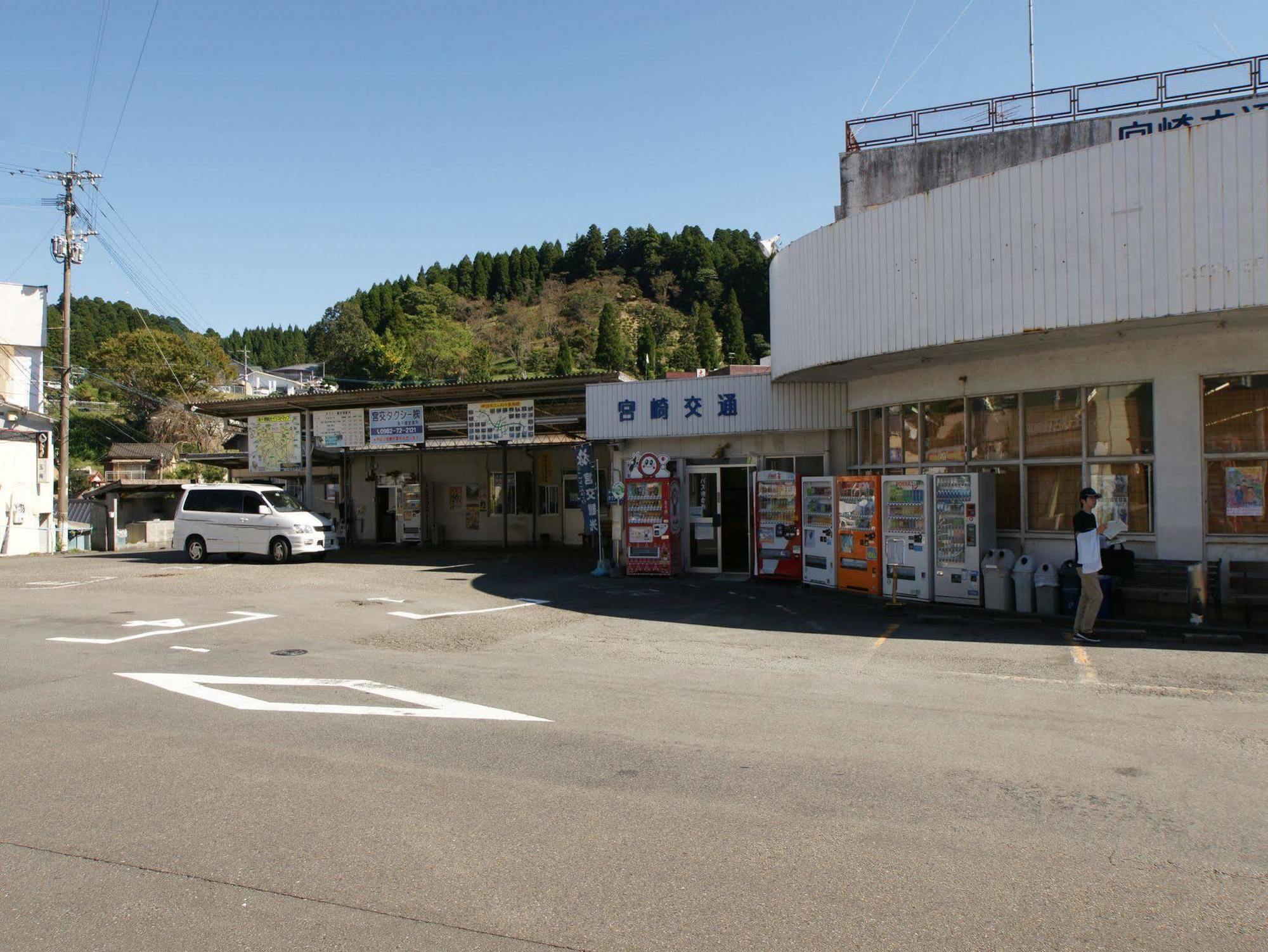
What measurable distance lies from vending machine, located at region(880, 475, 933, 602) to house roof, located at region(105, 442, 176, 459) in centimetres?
4423

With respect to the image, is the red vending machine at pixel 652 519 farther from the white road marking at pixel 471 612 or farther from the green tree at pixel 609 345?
the green tree at pixel 609 345

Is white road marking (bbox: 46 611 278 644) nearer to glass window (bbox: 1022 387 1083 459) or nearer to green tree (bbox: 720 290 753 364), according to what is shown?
glass window (bbox: 1022 387 1083 459)

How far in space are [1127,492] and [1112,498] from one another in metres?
0.20

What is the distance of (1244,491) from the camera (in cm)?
1152

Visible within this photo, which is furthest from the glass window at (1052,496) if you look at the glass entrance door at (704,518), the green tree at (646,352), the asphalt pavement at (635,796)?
the green tree at (646,352)

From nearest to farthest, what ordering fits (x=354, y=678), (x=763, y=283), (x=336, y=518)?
(x=354, y=678), (x=336, y=518), (x=763, y=283)

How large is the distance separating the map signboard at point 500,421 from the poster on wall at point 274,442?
628cm

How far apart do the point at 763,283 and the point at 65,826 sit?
120906mm

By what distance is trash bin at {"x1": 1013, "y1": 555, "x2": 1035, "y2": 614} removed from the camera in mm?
12445

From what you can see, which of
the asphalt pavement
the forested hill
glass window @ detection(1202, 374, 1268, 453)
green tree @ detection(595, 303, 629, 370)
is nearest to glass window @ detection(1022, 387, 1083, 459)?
glass window @ detection(1202, 374, 1268, 453)

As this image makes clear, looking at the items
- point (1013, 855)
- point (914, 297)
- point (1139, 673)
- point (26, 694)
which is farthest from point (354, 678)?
point (914, 297)

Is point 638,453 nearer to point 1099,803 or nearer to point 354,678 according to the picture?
point 354,678

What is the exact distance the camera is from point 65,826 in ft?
15.9

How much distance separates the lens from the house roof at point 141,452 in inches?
1889
